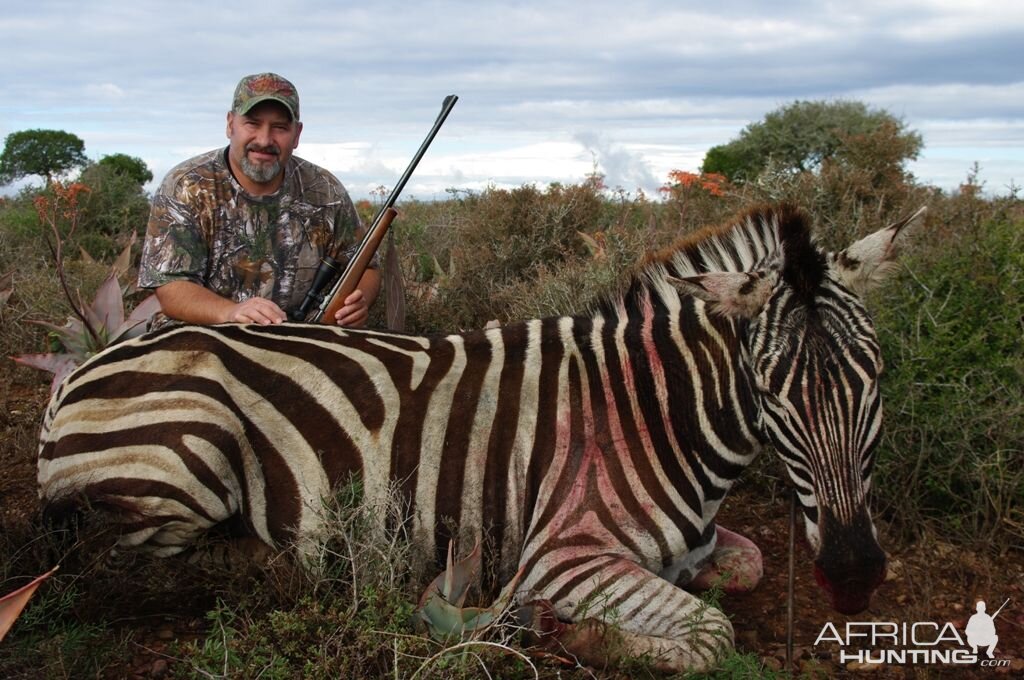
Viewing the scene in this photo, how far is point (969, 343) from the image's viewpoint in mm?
4441

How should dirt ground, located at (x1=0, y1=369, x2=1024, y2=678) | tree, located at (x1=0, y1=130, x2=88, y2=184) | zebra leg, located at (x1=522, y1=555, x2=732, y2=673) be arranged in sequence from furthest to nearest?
tree, located at (x1=0, y1=130, x2=88, y2=184) → dirt ground, located at (x1=0, y1=369, x2=1024, y2=678) → zebra leg, located at (x1=522, y1=555, x2=732, y2=673)

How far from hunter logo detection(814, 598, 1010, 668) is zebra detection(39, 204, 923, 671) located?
28.0 inches

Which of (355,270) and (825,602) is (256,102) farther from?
(825,602)

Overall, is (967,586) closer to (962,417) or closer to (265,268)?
(962,417)

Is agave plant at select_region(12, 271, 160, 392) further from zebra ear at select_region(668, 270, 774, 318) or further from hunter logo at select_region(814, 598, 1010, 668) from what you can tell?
hunter logo at select_region(814, 598, 1010, 668)

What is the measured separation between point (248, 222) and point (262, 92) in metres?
0.72

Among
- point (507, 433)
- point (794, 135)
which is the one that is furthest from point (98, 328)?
point (794, 135)

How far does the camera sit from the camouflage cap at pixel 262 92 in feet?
16.3

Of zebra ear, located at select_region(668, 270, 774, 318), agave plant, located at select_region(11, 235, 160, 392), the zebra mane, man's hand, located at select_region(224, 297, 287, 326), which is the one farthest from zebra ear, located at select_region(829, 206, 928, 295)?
agave plant, located at select_region(11, 235, 160, 392)

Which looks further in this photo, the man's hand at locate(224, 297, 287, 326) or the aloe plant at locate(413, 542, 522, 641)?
the man's hand at locate(224, 297, 287, 326)

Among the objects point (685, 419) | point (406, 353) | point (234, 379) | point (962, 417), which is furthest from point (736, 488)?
point (234, 379)

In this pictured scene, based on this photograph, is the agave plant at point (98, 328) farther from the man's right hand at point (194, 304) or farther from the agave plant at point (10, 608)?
the agave plant at point (10, 608)

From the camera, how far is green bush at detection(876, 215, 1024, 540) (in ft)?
13.9

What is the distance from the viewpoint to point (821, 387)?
2.90 m
